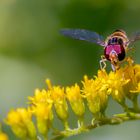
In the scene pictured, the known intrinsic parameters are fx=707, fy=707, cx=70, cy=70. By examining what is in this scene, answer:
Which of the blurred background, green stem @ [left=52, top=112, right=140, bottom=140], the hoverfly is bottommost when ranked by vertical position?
green stem @ [left=52, top=112, right=140, bottom=140]

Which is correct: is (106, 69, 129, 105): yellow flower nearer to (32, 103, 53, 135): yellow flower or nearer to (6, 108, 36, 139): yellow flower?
(32, 103, 53, 135): yellow flower

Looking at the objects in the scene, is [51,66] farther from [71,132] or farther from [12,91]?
[71,132]

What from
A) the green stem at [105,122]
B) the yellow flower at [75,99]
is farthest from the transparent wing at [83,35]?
the green stem at [105,122]

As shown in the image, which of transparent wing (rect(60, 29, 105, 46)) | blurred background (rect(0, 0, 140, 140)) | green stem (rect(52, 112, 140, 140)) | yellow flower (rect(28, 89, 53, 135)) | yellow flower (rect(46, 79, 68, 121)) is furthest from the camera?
blurred background (rect(0, 0, 140, 140))

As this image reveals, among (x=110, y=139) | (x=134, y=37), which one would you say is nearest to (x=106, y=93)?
(x=134, y=37)

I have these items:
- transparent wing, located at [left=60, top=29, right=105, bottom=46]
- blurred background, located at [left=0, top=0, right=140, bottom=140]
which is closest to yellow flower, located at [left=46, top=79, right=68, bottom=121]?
transparent wing, located at [left=60, top=29, right=105, bottom=46]

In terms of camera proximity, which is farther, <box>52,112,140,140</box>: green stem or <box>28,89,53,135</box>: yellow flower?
<box>28,89,53,135</box>: yellow flower

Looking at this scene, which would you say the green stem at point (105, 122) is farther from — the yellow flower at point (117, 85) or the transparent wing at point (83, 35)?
the transparent wing at point (83, 35)

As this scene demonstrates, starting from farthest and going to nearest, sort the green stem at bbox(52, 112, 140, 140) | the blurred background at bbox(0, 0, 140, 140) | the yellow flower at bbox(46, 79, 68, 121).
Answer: the blurred background at bbox(0, 0, 140, 140) < the yellow flower at bbox(46, 79, 68, 121) < the green stem at bbox(52, 112, 140, 140)

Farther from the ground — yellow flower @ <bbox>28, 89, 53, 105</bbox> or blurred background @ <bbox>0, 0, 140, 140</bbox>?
blurred background @ <bbox>0, 0, 140, 140</bbox>
